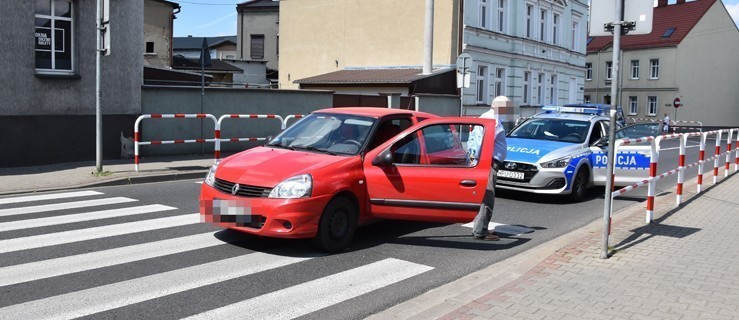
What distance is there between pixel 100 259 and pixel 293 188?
6.57 feet

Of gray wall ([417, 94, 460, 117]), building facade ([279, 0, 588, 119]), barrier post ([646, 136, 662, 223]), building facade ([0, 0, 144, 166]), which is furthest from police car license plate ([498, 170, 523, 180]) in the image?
building facade ([279, 0, 588, 119])

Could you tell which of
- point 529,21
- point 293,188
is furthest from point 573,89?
point 293,188

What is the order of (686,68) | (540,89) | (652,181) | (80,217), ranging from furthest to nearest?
(686,68)
(540,89)
(652,181)
(80,217)

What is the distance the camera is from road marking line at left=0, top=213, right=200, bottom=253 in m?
7.12

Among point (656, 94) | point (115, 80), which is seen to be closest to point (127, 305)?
point (115, 80)

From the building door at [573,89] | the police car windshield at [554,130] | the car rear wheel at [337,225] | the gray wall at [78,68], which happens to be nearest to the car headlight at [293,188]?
the car rear wheel at [337,225]

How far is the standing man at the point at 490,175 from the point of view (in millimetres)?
7605

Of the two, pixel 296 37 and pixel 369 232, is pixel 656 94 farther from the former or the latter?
pixel 369 232

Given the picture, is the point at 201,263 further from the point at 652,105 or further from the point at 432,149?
the point at 652,105

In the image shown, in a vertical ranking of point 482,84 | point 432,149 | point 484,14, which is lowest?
point 432,149

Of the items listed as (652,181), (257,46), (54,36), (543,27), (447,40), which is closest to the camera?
(652,181)

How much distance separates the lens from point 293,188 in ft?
22.1

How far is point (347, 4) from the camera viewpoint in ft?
111

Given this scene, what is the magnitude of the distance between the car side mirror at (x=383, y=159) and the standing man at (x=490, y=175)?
3.12ft
